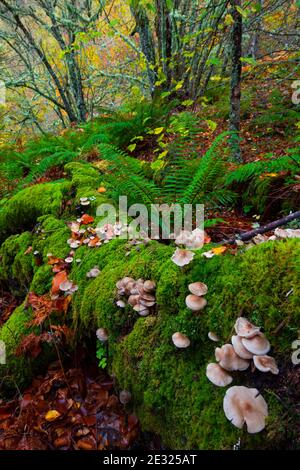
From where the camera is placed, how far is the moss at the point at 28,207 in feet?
12.6

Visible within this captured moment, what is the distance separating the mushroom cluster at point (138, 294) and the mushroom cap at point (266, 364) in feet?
2.43

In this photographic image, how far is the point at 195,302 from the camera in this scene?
1604 mm

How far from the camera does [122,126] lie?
679 cm

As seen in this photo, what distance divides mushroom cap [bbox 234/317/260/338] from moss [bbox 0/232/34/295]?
2.43m

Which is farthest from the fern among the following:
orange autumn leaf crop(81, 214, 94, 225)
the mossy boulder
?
the mossy boulder

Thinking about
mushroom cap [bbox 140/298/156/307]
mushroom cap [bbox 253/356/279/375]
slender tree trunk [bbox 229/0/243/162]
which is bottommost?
mushroom cap [bbox 140/298/156/307]

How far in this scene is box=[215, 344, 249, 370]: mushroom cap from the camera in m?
1.33

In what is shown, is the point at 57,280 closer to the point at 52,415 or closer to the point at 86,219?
the point at 86,219

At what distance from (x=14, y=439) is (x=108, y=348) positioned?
0.83 metres

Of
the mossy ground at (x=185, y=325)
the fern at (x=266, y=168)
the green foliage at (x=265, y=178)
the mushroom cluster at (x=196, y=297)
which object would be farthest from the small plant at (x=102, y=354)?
the fern at (x=266, y=168)

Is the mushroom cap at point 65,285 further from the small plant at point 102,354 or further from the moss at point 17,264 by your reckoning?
the moss at point 17,264

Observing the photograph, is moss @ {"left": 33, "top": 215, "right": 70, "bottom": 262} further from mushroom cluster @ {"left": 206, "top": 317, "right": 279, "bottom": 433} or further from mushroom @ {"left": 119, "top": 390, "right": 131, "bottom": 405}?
mushroom cluster @ {"left": 206, "top": 317, "right": 279, "bottom": 433}

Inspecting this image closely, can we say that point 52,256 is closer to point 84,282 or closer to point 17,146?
point 84,282

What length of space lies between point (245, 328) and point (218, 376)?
0.25m
